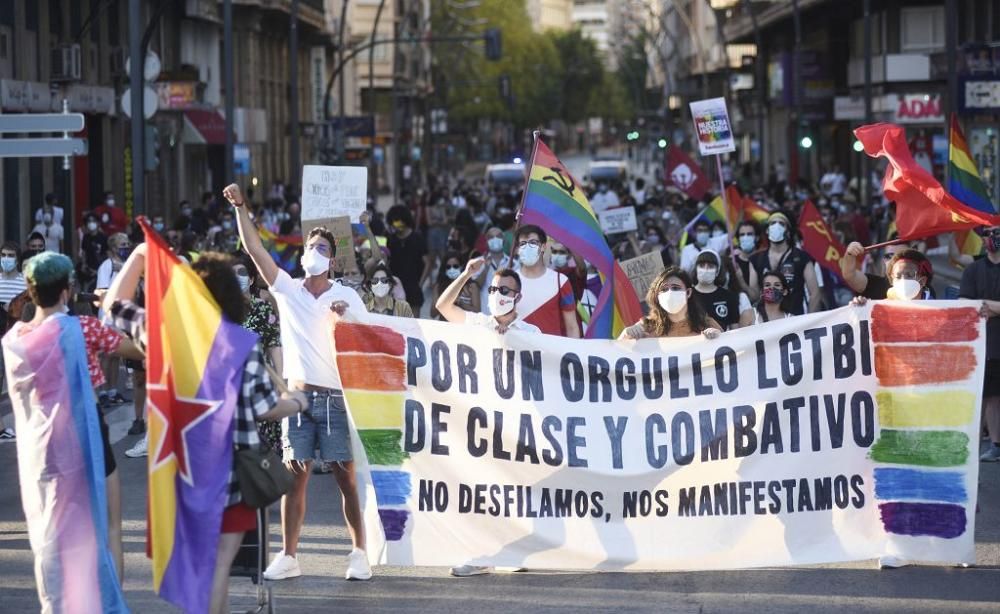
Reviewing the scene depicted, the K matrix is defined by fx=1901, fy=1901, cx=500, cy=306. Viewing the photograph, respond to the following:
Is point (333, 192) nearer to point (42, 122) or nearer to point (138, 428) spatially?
point (42, 122)

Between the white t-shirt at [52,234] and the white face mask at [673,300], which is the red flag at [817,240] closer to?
the white face mask at [673,300]

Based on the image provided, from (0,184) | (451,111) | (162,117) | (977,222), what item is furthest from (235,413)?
(451,111)

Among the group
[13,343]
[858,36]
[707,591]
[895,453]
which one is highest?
[858,36]

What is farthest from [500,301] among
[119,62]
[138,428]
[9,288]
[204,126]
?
[204,126]

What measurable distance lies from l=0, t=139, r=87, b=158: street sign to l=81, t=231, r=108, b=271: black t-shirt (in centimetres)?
960

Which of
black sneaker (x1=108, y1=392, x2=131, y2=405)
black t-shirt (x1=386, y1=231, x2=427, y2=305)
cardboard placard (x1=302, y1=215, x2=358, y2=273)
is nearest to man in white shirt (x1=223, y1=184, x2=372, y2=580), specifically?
cardboard placard (x1=302, y1=215, x2=358, y2=273)

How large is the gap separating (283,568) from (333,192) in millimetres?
7713

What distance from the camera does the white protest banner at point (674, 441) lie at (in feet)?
29.3

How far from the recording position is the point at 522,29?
113062 mm

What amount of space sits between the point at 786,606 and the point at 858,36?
4857 centimetres

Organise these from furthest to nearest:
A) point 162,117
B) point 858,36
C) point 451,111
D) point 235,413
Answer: point 451,111, point 858,36, point 162,117, point 235,413

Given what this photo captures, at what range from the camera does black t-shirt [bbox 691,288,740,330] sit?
12.0 meters

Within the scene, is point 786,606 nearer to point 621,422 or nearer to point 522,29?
point 621,422

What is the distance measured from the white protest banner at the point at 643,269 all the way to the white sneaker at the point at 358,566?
22.4ft
